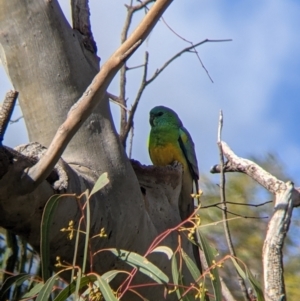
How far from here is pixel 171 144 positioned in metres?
Result: 3.20

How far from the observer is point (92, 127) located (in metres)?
1.56

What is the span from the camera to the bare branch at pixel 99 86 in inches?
43.4

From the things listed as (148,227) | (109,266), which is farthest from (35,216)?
(148,227)

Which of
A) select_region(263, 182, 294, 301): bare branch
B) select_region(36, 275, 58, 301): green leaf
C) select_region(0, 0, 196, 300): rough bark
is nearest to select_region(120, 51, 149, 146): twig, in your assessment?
→ select_region(0, 0, 196, 300): rough bark

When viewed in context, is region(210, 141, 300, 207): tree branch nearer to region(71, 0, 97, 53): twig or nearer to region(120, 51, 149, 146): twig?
region(120, 51, 149, 146): twig

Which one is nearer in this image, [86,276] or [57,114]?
[86,276]

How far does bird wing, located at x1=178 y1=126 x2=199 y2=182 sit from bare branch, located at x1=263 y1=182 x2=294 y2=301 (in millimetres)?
1675

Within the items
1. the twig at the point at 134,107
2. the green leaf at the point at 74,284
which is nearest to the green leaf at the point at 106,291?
the green leaf at the point at 74,284

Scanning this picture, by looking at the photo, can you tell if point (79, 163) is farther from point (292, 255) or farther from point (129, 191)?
point (292, 255)

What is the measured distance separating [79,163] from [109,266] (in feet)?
0.78

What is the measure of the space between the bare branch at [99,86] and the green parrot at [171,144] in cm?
176

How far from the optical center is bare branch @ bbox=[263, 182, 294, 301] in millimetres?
1277

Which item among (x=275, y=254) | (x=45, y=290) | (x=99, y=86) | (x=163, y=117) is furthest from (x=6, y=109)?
(x=163, y=117)

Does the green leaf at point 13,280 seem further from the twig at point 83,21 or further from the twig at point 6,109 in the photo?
the twig at point 83,21
